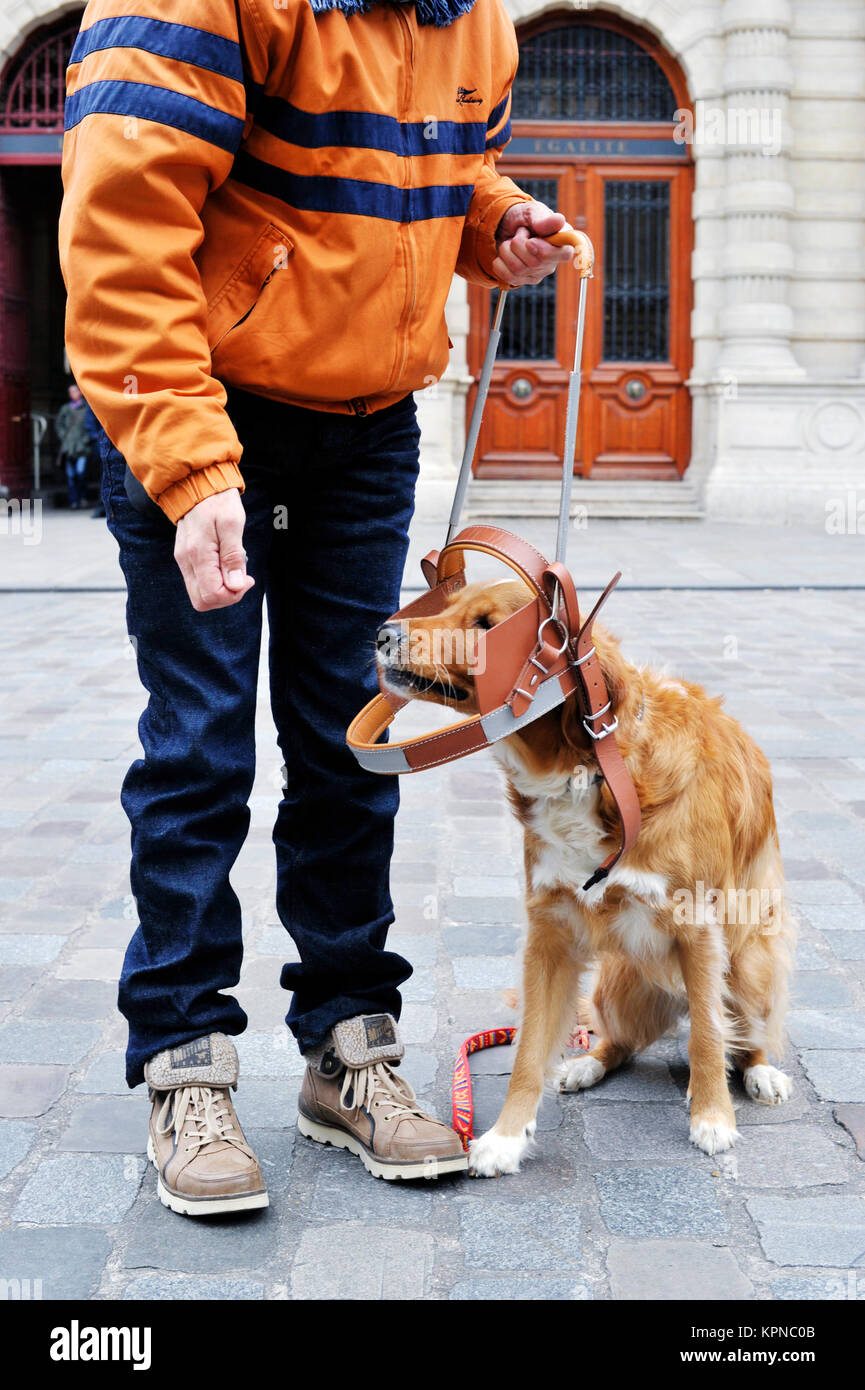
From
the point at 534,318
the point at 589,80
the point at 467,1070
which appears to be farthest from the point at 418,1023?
the point at 589,80

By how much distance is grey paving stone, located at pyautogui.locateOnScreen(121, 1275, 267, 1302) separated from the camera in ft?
6.58

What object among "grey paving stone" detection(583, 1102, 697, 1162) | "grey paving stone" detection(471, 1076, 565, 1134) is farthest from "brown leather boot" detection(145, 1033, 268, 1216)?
"grey paving stone" detection(583, 1102, 697, 1162)

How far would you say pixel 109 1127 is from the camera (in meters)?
2.58

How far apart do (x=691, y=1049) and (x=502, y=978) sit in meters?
0.78

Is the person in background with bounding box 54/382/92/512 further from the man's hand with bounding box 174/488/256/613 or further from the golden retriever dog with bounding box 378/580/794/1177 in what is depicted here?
the man's hand with bounding box 174/488/256/613

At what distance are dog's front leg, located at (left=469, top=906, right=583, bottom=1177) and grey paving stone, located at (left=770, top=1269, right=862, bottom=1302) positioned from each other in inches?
22.0

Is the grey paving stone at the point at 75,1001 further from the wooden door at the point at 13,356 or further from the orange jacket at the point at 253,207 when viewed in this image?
the wooden door at the point at 13,356

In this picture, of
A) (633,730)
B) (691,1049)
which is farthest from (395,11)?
(691,1049)

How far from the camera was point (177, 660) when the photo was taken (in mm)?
2236

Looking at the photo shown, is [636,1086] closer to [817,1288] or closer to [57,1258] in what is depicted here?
[817,1288]

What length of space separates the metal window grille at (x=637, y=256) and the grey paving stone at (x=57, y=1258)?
13.8 metres

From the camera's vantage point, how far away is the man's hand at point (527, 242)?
239 centimetres

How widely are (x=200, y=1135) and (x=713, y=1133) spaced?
0.89m

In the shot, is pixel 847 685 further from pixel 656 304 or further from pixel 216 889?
pixel 656 304
